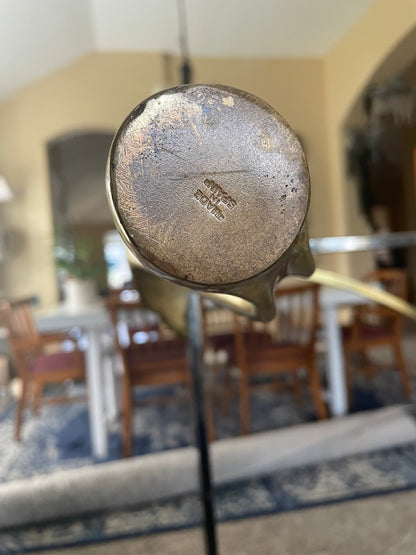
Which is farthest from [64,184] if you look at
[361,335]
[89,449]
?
[361,335]

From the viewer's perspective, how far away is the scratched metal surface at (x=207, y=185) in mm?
113

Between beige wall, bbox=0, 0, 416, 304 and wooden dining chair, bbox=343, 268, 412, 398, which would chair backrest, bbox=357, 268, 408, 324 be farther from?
beige wall, bbox=0, 0, 416, 304

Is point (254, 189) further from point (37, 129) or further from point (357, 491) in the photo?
point (37, 129)

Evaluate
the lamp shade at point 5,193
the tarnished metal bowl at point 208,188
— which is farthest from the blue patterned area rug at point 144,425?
the tarnished metal bowl at point 208,188

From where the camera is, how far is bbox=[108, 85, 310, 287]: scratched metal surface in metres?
0.11

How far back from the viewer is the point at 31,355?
179cm

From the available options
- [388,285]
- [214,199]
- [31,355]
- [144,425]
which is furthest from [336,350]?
[214,199]

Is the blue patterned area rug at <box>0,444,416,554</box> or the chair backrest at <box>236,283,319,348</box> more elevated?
the chair backrest at <box>236,283,319,348</box>

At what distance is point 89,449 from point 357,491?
0.95 metres

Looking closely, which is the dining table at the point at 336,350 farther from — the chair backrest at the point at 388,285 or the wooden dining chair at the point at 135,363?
the wooden dining chair at the point at 135,363

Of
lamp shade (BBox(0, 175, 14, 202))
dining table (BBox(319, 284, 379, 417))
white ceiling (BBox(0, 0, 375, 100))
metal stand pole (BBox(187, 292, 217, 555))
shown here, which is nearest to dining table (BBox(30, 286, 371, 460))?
dining table (BBox(319, 284, 379, 417))

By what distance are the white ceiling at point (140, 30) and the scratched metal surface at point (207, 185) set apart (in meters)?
1.01

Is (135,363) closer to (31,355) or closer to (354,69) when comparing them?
(31,355)

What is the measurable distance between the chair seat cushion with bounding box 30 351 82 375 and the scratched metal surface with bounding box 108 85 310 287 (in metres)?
1.60
